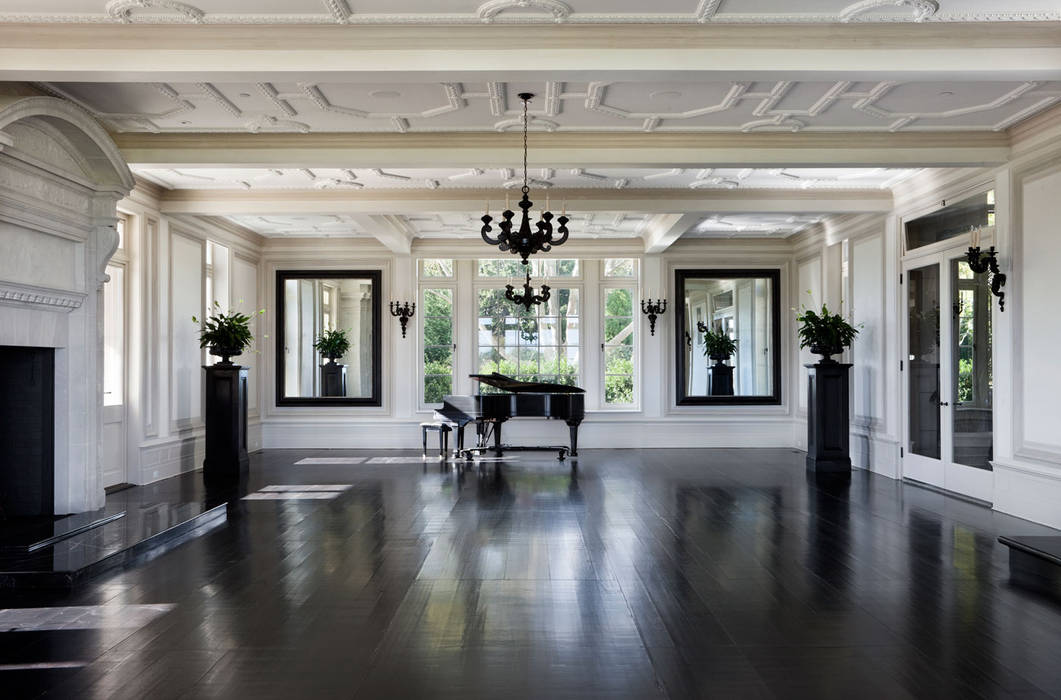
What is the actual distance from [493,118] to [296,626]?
3.78 m

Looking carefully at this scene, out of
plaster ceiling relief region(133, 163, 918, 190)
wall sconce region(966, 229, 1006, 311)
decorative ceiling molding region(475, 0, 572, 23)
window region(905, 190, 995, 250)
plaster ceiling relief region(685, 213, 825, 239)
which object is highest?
decorative ceiling molding region(475, 0, 572, 23)

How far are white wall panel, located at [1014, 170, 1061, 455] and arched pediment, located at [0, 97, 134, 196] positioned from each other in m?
6.83

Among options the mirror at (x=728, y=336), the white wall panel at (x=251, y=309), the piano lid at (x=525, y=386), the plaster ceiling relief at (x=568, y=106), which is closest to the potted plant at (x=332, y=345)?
the white wall panel at (x=251, y=309)

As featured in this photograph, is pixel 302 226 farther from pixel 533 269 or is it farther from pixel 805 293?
pixel 805 293

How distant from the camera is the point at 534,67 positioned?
4.35m

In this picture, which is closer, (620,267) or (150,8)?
(150,8)

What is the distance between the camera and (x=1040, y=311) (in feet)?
19.2

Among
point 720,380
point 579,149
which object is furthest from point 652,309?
point 579,149

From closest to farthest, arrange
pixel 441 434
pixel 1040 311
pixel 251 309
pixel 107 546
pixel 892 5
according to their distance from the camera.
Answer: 1. pixel 892 5
2. pixel 107 546
3. pixel 1040 311
4. pixel 441 434
5. pixel 251 309

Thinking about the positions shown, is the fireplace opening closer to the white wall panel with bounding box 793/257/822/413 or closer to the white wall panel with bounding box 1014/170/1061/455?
the white wall panel with bounding box 1014/170/1061/455

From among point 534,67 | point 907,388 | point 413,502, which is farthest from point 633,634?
Result: point 907,388

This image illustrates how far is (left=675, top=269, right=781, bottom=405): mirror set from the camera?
1132cm

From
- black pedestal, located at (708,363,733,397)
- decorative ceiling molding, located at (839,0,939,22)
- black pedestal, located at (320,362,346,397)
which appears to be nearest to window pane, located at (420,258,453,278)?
black pedestal, located at (320,362,346,397)

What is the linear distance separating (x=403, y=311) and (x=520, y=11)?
24.4 ft
